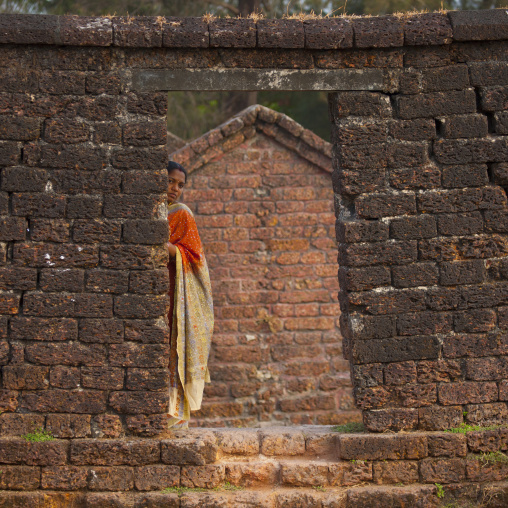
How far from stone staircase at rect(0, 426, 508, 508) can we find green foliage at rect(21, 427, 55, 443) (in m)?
0.04

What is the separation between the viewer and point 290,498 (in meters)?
4.29

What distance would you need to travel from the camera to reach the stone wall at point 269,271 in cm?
740

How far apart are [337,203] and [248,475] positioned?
77.9 inches

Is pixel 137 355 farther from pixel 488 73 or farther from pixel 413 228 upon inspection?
pixel 488 73

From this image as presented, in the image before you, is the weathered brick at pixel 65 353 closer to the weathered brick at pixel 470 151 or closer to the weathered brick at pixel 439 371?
the weathered brick at pixel 439 371

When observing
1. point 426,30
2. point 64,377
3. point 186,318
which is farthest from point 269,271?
point 426,30

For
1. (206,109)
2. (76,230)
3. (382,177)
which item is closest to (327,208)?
(382,177)

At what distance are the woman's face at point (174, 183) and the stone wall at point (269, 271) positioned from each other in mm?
2287

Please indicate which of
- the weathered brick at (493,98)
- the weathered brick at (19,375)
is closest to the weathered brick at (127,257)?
the weathered brick at (19,375)

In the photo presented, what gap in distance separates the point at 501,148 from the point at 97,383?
3210 mm

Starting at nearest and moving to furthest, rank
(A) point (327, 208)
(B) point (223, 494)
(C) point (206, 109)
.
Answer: (B) point (223, 494), (A) point (327, 208), (C) point (206, 109)

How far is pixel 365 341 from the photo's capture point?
4.42 metres

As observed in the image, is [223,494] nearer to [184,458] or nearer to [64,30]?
[184,458]

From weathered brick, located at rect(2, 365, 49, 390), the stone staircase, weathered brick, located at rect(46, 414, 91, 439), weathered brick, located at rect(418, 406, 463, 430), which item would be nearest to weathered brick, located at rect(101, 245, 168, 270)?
weathered brick, located at rect(2, 365, 49, 390)
